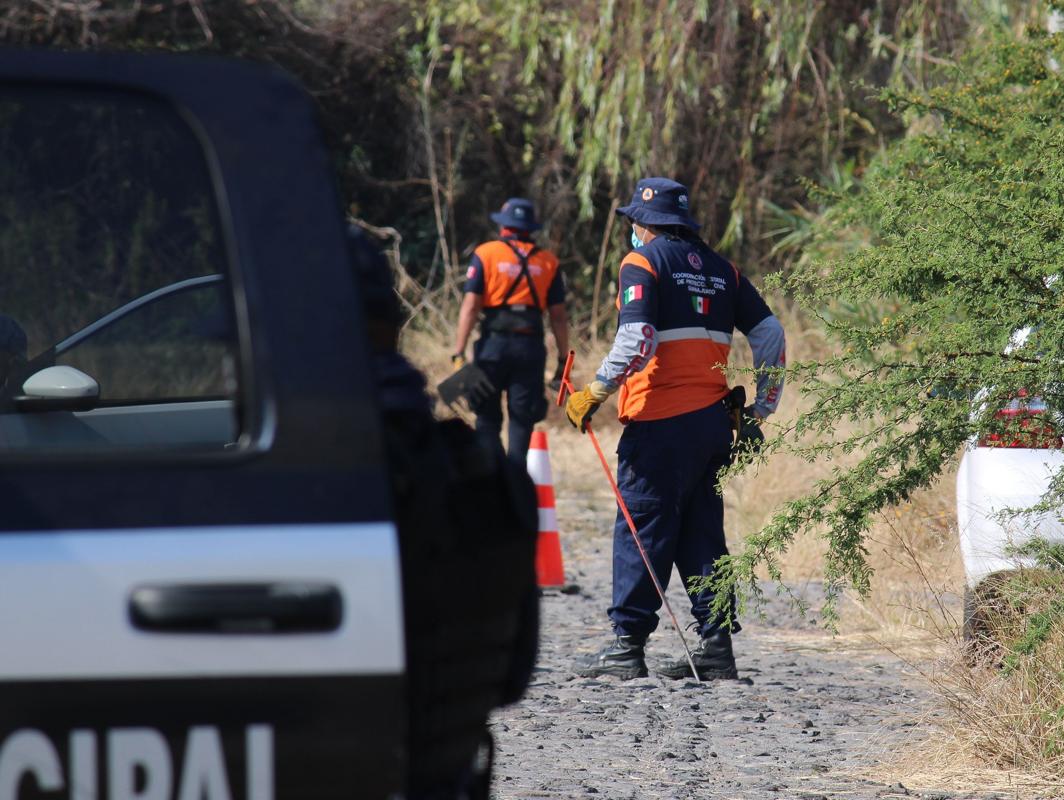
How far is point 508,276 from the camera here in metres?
10.0

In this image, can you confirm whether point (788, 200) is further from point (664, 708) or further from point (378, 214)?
point (664, 708)

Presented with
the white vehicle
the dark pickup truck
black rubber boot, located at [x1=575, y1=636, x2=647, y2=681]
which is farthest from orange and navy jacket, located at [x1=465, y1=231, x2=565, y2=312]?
the dark pickup truck

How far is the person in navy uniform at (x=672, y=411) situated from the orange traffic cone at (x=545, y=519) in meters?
1.48

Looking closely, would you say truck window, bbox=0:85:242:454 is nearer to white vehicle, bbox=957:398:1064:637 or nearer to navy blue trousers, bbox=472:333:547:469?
navy blue trousers, bbox=472:333:547:469

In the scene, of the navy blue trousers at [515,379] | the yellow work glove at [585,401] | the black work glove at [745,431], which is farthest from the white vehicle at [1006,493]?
the navy blue trousers at [515,379]

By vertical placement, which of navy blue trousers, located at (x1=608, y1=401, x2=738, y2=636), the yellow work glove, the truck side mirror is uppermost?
the truck side mirror

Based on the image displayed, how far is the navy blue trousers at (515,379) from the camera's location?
32.9 feet

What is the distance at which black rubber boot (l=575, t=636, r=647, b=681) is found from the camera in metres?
6.12

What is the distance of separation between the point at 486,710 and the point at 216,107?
97 cm

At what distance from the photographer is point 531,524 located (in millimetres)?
2492

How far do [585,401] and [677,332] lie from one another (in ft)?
1.46

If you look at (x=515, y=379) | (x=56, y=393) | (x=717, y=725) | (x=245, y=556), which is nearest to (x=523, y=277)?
(x=515, y=379)

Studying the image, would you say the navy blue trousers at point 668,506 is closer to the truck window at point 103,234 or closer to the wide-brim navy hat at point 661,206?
the wide-brim navy hat at point 661,206

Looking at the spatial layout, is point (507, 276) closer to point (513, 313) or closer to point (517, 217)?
point (513, 313)
